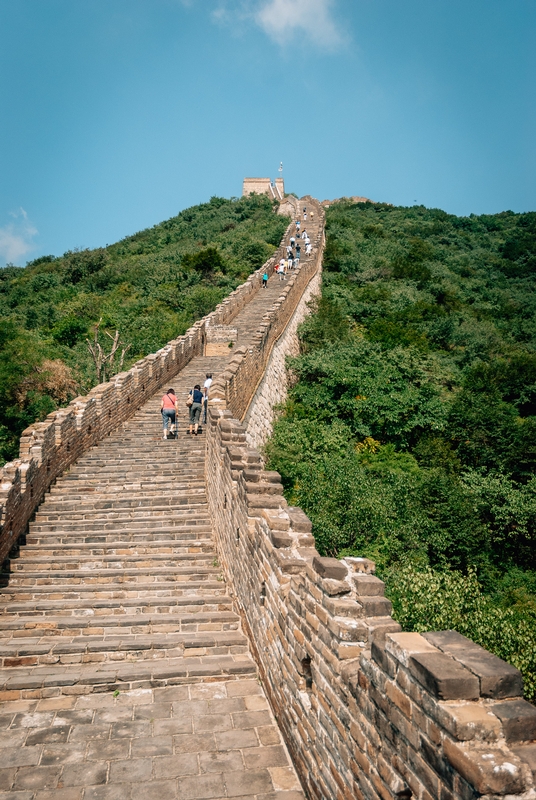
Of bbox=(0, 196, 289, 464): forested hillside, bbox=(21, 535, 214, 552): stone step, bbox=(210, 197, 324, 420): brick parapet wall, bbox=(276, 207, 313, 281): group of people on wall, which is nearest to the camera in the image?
bbox=(21, 535, 214, 552): stone step

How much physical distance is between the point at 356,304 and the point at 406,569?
62.4ft

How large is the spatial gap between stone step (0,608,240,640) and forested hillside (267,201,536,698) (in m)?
3.43

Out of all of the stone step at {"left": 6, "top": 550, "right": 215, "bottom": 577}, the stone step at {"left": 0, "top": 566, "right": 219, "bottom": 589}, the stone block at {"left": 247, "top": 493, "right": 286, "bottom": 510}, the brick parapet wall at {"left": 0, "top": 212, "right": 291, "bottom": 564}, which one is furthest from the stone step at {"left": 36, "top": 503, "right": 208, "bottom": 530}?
the stone block at {"left": 247, "top": 493, "right": 286, "bottom": 510}

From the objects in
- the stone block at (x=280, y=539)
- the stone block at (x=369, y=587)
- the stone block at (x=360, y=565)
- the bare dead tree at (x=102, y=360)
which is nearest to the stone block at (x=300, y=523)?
the stone block at (x=280, y=539)

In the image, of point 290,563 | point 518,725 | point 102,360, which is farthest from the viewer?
point 102,360

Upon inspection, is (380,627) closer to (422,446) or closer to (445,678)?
(445,678)

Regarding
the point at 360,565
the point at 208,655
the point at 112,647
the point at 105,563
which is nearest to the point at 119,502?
the point at 105,563

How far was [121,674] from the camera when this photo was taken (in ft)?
20.7

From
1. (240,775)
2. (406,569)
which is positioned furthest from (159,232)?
(240,775)

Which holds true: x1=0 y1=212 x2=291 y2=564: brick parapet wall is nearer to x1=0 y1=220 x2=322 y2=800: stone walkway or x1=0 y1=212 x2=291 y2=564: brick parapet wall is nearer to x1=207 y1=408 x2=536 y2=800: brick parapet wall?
x1=0 y1=220 x2=322 y2=800: stone walkway

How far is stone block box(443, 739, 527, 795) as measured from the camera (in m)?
2.13

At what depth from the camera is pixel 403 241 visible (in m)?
43.2

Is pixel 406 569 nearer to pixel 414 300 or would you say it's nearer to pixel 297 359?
pixel 297 359

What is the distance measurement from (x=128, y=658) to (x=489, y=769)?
18.2 ft
